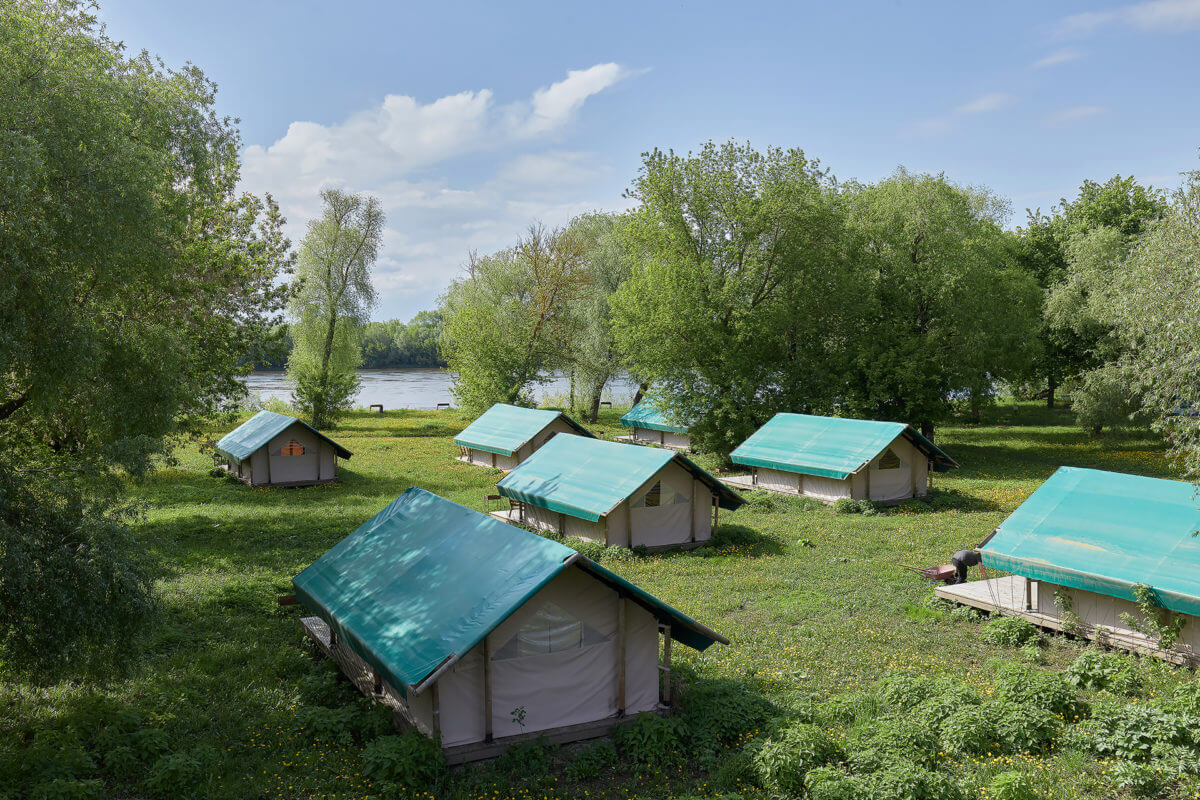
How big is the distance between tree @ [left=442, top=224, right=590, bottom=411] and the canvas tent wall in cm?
4290

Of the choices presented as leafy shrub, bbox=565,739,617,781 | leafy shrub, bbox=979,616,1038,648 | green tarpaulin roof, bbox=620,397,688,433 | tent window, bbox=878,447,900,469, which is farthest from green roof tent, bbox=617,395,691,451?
leafy shrub, bbox=565,739,617,781

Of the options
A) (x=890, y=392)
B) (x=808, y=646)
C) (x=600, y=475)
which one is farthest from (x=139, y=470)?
(x=890, y=392)

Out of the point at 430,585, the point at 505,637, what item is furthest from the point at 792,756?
the point at 430,585

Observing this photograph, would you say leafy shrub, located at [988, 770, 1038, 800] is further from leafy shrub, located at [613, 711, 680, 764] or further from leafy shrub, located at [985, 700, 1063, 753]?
leafy shrub, located at [613, 711, 680, 764]

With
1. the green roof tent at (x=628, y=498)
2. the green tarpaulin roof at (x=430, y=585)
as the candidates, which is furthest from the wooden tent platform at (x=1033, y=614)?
the green roof tent at (x=628, y=498)

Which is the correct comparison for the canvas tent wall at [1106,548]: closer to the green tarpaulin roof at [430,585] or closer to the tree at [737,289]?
the green tarpaulin roof at [430,585]

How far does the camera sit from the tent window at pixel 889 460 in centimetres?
3316

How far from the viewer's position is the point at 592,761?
12.2 metres

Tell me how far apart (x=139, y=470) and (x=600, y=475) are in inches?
615

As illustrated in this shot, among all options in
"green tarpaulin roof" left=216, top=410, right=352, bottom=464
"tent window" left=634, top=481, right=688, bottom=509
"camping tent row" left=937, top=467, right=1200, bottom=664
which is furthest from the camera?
"green tarpaulin roof" left=216, top=410, right=352, bottom=464

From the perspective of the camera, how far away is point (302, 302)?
63438 mm

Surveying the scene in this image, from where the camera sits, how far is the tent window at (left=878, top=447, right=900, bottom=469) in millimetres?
33156

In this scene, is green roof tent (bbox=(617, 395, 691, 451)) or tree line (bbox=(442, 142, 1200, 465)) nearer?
tree line (bbox=(442, 142, 1200, 465))

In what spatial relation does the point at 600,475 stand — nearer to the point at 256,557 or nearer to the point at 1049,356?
the point at 256,557
